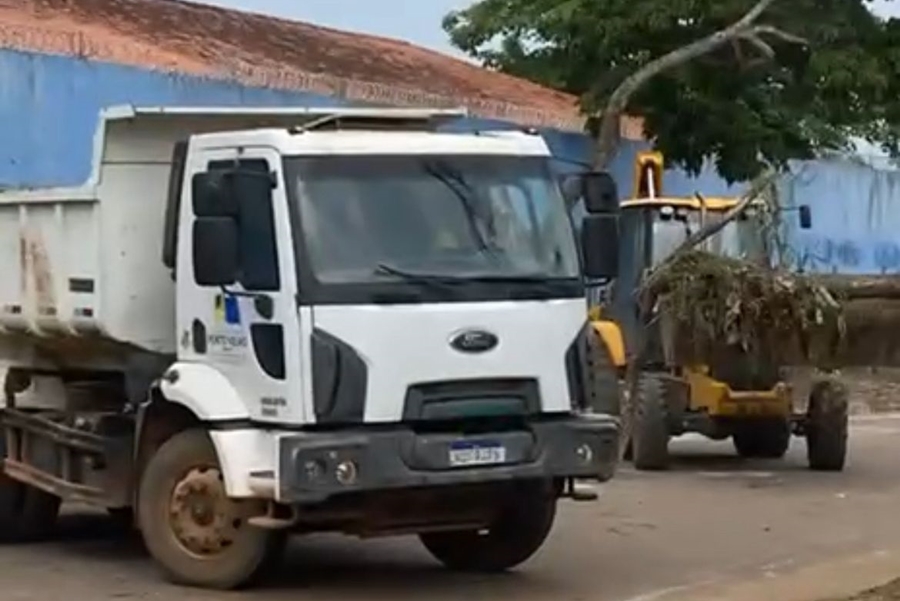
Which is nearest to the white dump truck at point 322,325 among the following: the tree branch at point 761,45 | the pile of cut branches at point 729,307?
the pile of cut branches at point 729,307

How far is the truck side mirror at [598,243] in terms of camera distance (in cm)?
1203

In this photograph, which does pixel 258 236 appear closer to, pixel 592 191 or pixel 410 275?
pixel 410 275

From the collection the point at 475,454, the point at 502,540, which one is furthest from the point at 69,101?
the point at 475,454

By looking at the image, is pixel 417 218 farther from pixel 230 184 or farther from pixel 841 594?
pixel 841 594

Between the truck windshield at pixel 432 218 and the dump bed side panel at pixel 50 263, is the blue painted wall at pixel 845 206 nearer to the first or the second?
the dump bed side panel at pixel 50 263

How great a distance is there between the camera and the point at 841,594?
1212 centimetres

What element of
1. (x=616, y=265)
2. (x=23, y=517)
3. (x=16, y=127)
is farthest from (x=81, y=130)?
(x=616, y=265)

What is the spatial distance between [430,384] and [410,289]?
511 millimetres

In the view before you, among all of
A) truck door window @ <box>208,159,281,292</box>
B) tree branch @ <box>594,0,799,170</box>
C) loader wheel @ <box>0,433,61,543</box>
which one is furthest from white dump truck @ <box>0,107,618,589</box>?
tree branch @ <box>594,0,799,170</box>

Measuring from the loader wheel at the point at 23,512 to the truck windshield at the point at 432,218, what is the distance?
346cm

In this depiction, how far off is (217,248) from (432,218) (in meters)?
1.17

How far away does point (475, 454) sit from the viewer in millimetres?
11336

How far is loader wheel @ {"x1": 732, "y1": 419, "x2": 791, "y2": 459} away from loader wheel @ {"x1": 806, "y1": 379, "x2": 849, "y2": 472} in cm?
30

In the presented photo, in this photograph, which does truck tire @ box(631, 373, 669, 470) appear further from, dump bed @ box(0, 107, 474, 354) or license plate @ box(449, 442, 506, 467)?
license plate @ box(449, 442, 506, 467)
